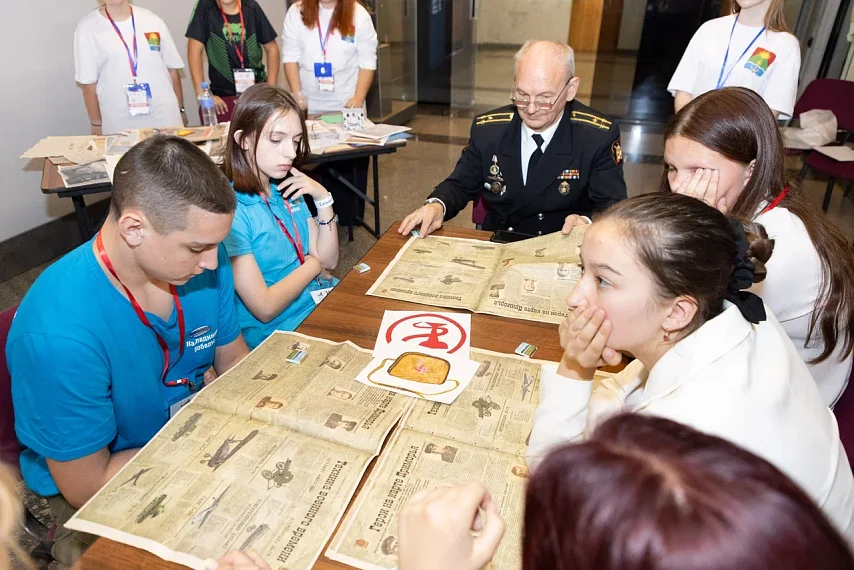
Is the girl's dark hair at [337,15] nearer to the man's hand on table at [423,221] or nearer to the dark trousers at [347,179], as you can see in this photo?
the dark trousers at [347,179]

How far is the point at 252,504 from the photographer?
3.24 ft

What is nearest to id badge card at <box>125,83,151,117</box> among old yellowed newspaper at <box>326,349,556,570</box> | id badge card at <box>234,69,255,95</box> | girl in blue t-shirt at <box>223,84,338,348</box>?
id badge card at <box>234,69,255,95</box>

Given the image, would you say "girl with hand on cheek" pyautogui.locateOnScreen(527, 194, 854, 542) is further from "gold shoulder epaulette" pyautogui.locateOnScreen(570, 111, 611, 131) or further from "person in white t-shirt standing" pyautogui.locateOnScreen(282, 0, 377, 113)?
"person in white t-shirt standing" pyautogui.locateOnScreen(282, 0, 377, 113)

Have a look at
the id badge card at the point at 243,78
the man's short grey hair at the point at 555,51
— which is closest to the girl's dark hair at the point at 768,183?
the man's short grey hair at the point at 555,51

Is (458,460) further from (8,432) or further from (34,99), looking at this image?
(34,99)

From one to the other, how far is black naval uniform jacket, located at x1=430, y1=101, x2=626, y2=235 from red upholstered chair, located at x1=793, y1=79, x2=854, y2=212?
2.52 meters

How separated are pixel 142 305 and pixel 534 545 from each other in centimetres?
110

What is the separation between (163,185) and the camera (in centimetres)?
119

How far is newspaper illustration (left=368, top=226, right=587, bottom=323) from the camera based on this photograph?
162 cm

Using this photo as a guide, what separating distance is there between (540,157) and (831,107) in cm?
336

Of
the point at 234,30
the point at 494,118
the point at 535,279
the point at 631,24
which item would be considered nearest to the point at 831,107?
the point at 631,24

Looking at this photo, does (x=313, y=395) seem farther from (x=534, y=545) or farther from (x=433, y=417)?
(x=534, y=545)

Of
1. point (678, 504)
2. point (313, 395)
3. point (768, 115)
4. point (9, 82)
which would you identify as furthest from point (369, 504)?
point (9, 82)

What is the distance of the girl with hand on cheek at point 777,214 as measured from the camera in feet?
4.66
